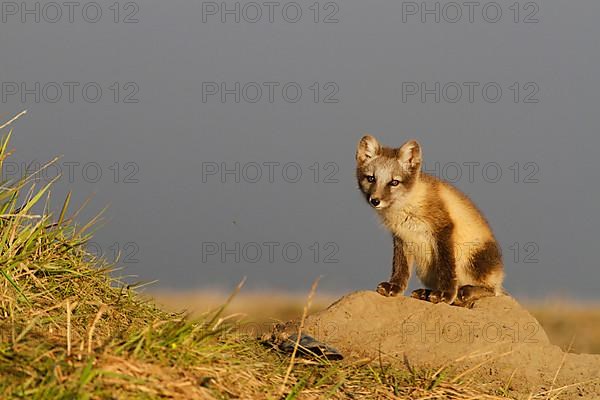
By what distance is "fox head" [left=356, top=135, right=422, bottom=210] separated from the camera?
733 cm

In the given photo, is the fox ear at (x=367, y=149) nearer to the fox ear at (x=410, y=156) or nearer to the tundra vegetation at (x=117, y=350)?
the fox ear at (x=410, y=156)

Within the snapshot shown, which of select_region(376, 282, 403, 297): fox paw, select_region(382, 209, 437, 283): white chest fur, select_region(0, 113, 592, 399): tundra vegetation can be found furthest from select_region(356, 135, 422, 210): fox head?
select_region(0, 113, 592, 399): tundra vegetation

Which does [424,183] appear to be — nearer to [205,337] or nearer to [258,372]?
[258,372]

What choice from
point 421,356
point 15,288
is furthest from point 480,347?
point 15,288

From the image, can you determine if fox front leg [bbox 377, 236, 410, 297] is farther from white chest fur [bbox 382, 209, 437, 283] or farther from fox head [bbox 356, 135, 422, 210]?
fox head [bbox 356, 135, 422, 210]

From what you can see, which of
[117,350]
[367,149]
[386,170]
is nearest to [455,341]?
[386,170]

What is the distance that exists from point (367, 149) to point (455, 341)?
215cm

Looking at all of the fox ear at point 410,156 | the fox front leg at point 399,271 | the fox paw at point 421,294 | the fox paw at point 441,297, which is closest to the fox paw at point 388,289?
the fox front leg at point 399,271

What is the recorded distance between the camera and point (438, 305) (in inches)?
263

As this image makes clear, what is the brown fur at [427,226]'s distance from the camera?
7.29 metres

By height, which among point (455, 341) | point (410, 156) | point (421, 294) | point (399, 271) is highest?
point (410, 156)

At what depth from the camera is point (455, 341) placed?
250 inches

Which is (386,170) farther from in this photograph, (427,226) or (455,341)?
(455,341)

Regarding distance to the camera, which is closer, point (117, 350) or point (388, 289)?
point (117, 350)
